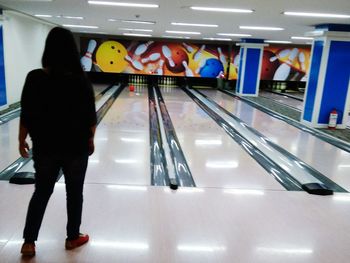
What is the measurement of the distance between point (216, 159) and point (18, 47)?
6.90 m

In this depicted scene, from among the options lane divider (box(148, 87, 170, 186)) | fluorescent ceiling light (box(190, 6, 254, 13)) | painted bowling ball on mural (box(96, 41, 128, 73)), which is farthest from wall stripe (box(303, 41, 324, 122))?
painted bowling ball on mural (box(96, 41, 128, 73))

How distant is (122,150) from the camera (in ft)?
17.4

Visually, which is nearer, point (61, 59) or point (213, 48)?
point (61, 59)

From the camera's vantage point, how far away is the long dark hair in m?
2.03

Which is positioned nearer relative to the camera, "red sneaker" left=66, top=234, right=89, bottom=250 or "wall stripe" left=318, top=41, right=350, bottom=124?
"red sneaker" left=66, top=234, right=89, bottom=250

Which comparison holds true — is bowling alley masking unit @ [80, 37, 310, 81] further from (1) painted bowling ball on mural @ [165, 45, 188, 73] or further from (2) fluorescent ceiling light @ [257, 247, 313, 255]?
(2) fluorescent ceiling light @ [257, 247, 313, 255]

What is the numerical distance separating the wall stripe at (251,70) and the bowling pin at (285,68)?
3385 millimetres

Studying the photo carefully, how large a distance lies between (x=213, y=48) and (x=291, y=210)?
538 inches

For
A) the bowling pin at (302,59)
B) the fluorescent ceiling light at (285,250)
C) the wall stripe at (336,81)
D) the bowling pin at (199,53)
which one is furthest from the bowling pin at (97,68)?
the fluorescent ceiling light at (285,250)

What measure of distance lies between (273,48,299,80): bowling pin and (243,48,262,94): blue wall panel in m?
3.38

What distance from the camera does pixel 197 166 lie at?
473 cm

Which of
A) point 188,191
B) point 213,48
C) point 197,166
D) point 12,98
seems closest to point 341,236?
point 188,191

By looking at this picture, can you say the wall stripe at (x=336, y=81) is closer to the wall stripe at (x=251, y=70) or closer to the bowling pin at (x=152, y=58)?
the wall stripe at (x=251, y=70)

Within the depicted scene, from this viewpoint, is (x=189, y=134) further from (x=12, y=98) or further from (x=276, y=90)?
(x=276, y=90)
